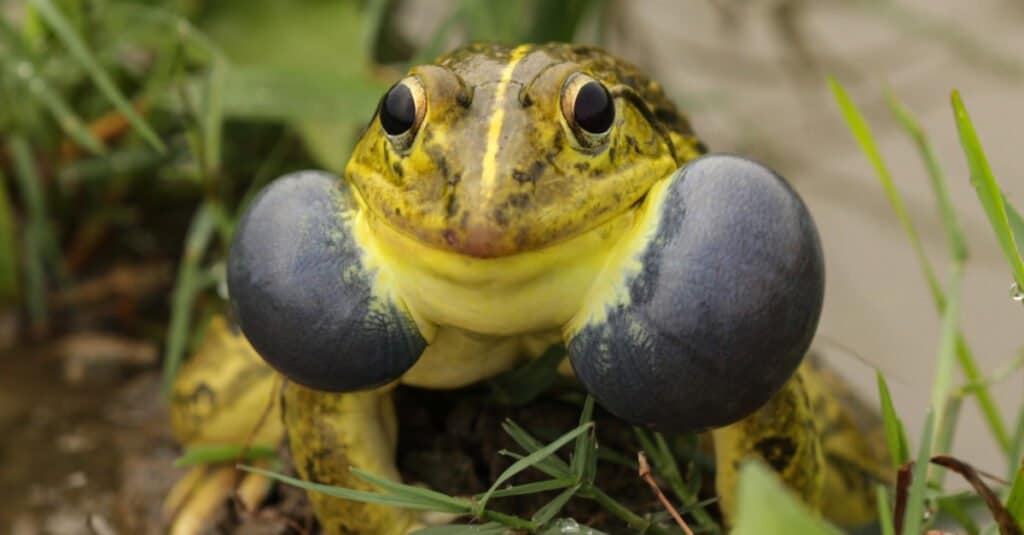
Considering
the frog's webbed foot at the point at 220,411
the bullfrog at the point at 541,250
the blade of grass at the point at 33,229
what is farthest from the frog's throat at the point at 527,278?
the blade of grass at the point at 33,229

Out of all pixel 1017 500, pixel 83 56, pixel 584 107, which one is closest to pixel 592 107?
pixel 584 107

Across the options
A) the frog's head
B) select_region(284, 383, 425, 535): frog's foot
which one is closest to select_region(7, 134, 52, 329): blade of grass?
select_region(284, 383, 425, 535): frog's foot

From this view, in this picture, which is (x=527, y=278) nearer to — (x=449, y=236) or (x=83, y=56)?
(x=449, y=236)

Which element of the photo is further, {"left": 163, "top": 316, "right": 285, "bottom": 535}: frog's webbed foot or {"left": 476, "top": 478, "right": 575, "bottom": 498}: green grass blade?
{"left": 163, "top": 316, "right": 285, "bottom": 535}: frog's webbed foot

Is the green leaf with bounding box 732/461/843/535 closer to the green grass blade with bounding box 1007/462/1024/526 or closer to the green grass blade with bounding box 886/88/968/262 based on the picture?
the green grass blade with bounding box 1007/462/1024/526

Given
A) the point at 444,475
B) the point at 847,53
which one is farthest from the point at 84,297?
the point at 847,53

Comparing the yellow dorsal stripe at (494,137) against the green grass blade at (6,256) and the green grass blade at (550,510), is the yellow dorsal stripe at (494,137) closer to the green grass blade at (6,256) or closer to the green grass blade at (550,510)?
the green grass blade at (550,510)

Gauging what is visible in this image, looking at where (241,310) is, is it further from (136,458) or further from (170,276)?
(170,276)
